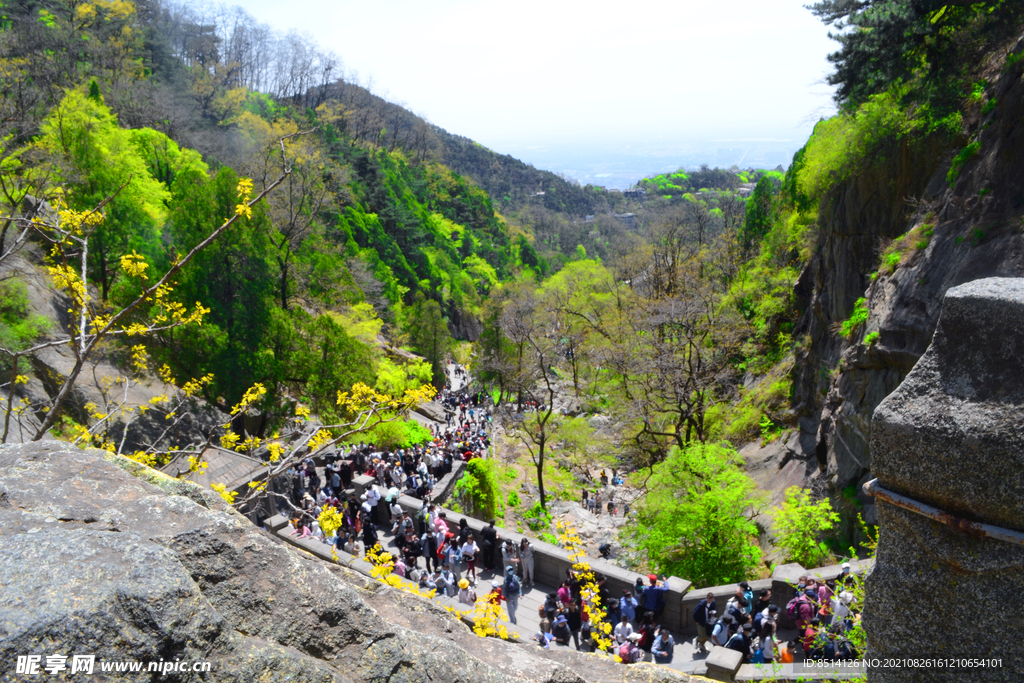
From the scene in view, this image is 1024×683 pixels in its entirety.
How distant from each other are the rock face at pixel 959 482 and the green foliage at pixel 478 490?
14.3m

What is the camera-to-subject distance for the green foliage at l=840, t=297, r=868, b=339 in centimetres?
1449

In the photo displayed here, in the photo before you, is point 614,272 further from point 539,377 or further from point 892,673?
point 892,673

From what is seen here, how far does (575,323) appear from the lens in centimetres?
4019

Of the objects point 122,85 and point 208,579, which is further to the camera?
point 122,85

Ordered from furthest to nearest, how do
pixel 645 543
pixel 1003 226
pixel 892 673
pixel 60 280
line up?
pixel 645 543
pixel 1003 226
pixel 60 280
pixel 892 673

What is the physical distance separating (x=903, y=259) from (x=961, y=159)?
2440 millimetres

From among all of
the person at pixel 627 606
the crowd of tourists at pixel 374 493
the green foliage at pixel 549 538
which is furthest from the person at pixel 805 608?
the green foliage at pixel 549 538

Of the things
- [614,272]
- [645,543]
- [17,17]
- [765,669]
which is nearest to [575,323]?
[614,272]

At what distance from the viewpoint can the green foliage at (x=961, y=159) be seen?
497 inches

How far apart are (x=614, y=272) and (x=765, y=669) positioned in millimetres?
41034

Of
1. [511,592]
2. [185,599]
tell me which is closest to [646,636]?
[511,592]

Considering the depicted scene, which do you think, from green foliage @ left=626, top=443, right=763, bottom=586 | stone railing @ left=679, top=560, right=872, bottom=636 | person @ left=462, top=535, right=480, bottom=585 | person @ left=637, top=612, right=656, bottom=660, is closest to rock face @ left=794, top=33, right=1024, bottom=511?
stone railing @ left=679, top=560, right=872, bottom=636

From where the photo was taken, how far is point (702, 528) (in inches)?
492

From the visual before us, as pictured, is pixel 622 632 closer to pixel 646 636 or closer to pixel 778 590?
pixel 646 636
